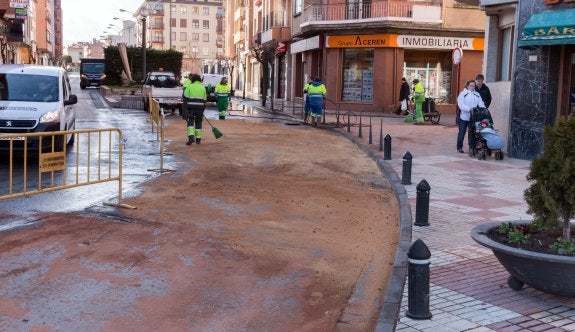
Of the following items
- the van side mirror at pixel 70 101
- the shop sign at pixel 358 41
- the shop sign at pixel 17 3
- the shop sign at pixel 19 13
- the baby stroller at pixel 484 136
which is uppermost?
the shop sign at pixel 17 3

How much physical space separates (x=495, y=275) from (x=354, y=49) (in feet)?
96.1

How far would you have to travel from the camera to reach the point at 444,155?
15.6m

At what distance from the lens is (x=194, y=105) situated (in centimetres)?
1650

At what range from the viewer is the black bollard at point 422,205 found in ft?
26.5

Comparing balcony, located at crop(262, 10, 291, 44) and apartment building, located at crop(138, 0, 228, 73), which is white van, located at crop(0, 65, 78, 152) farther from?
apartment building, located at crop(138, 0, 228, 73)

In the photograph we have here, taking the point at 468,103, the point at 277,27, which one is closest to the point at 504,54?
the point at 468,103

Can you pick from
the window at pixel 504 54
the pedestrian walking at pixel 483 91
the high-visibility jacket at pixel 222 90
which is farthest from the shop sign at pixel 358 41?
the pedestrian walking at pixel 483 91

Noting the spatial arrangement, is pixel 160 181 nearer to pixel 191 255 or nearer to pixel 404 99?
pixel 191 255

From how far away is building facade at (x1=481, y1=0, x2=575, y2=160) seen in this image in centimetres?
1327

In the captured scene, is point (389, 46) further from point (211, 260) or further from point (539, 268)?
point (539, 268)

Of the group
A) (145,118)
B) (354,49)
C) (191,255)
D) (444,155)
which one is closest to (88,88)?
(354,49)

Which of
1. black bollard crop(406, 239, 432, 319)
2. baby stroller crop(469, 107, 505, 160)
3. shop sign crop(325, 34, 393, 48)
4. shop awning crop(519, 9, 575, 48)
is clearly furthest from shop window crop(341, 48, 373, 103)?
black bollard crop(406, 239, 432, 319)

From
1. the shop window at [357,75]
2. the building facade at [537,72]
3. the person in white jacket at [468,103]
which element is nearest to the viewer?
the building facade at [537,72]

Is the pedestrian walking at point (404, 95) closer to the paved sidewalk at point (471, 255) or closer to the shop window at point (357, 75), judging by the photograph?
the shop window at point (357, 75)
